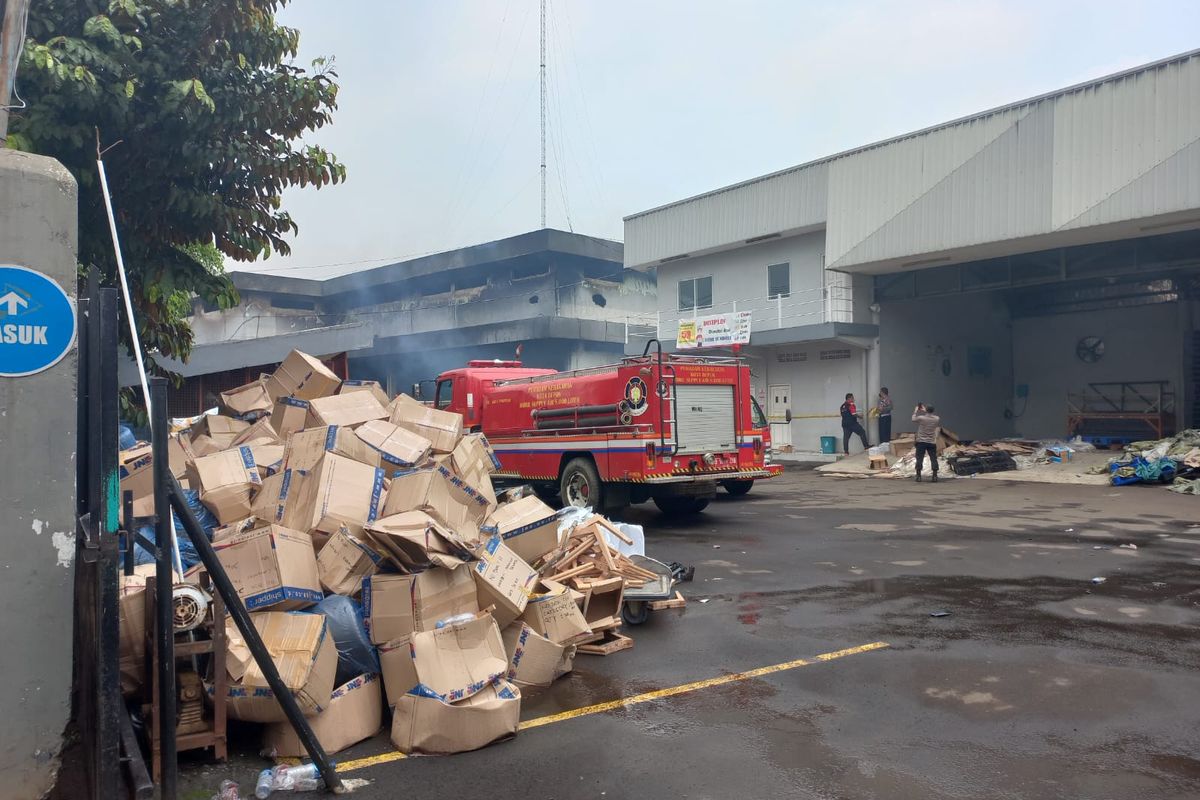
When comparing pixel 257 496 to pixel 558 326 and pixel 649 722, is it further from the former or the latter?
pixel 558 326

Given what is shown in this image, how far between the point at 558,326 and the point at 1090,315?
17.2 meters

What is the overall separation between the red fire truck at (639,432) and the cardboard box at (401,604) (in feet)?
22.1

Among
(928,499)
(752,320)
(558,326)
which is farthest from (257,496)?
(558,326)

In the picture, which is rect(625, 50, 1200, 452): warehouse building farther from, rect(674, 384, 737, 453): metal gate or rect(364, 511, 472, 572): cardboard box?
rect(364, 511, 472, 572): cardboard box

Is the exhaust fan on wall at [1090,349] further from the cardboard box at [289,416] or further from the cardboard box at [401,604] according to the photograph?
the cardboard box at [401,604]

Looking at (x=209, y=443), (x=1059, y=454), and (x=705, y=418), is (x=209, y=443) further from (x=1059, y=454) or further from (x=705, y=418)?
(x=1059, y=454)

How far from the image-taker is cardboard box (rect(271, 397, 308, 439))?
745 centimetres

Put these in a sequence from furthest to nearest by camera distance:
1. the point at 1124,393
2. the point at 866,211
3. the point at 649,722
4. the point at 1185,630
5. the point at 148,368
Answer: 1. the point at 1124,393
2. the point at 866,211
3. the point at 148,368
4. the point at 1185,630
5. the point at 649,722

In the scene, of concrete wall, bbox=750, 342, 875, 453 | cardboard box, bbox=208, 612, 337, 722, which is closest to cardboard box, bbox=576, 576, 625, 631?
cardboard box, bbox=208, 612, 337, 722

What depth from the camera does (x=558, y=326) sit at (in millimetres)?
31016

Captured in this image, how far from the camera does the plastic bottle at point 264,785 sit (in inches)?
155

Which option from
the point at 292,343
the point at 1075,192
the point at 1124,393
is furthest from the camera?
the point at 1124,393

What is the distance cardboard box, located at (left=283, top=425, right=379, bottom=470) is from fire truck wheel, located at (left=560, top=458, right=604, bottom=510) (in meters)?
5.92

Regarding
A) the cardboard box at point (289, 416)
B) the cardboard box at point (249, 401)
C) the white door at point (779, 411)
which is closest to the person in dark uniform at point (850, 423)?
the white door at point (779, 411)
